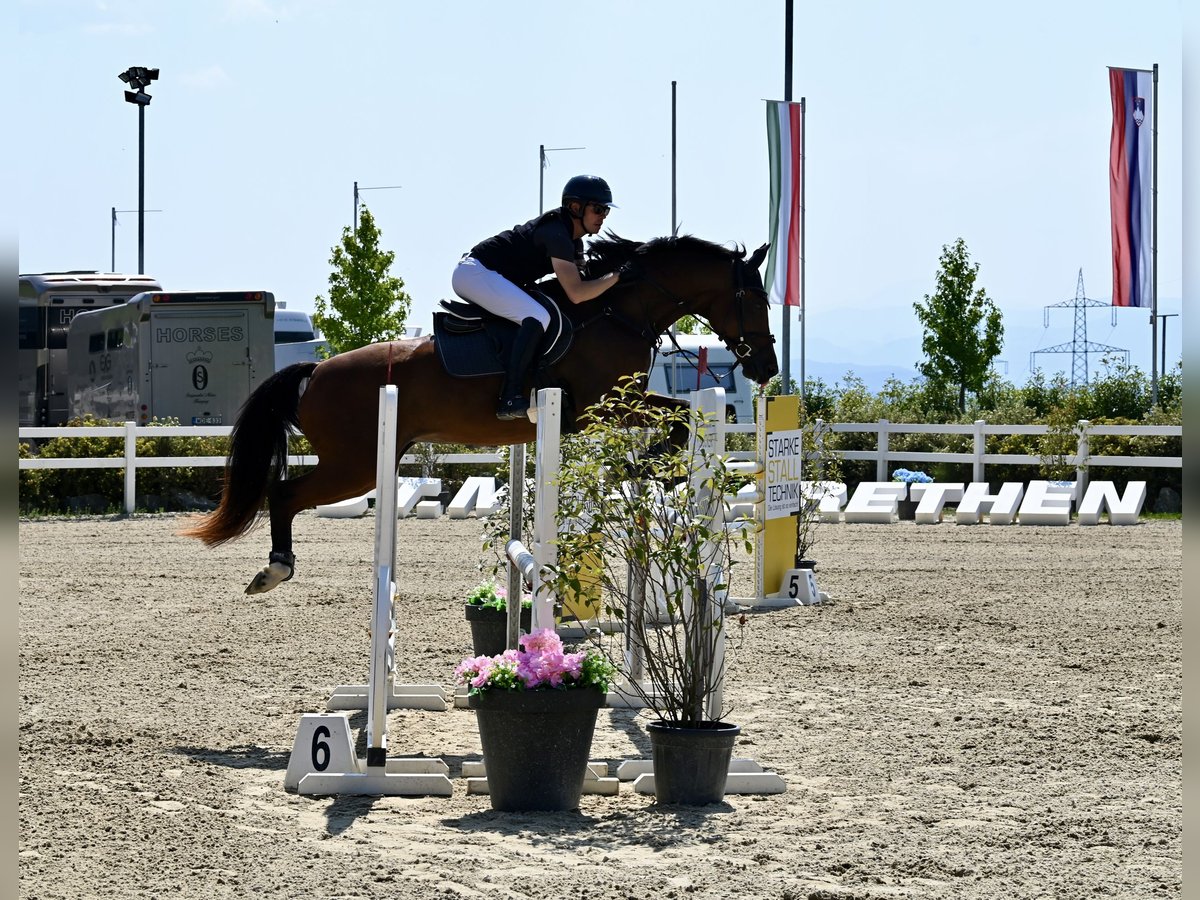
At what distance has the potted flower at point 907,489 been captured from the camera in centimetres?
1726

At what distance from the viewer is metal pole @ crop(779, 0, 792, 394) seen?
1720 centimetres

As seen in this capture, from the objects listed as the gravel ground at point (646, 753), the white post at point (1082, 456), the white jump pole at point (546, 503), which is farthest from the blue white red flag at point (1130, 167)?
the white jump pole at point (546, 503)

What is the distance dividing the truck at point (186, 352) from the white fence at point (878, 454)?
1.50 metres

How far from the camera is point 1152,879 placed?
3420 mm

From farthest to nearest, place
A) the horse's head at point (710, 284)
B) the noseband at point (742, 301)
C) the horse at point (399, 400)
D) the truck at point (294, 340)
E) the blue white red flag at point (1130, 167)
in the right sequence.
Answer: the truck at point (294, 340) → the blue white red flag at point (1130, 167) → the noseband at point (742, 301) → the horse's head at point (710, 284) → the horse at point (399, 400)

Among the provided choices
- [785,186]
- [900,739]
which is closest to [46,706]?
[900,739]

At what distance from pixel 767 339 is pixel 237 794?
373 cm

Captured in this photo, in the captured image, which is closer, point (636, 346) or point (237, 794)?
point (237, 794)

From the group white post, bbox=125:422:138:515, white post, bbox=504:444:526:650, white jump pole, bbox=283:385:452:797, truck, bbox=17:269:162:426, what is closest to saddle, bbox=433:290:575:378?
white post, bbox=504:444:526:650

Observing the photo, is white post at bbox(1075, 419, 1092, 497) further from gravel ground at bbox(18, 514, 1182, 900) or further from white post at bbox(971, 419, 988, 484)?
gravel ground at bbox(18, 514, 1182, 900)

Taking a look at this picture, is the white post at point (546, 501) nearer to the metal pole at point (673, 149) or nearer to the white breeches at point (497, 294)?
the white breeches at point (497, 294)

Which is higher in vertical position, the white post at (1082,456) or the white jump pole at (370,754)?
the white post at (1082,456)

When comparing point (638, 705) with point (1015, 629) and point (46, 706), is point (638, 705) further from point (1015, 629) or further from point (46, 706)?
point (1015, 629)

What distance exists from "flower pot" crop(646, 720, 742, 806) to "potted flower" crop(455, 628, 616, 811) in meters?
0.25
